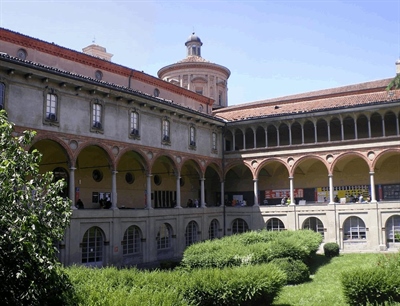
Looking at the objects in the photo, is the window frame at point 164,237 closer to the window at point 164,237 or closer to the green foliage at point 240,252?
the window at point 164,237

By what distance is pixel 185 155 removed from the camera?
3406cm

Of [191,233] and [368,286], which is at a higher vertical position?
[191,233]

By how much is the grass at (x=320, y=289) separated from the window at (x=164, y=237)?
10.8 m

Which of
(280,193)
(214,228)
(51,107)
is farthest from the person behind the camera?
(280,193)

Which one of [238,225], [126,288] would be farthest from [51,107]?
[238,225]

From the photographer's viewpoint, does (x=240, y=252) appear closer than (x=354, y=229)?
Yes

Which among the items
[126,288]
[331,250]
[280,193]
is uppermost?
[280,193]

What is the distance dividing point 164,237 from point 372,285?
20073 mm

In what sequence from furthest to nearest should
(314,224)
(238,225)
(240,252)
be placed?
(238,225) < (314,224) < (240,252)

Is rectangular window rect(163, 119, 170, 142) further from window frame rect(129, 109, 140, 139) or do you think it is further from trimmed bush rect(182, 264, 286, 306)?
trimmed bush rect(182, 264, 286, 306)

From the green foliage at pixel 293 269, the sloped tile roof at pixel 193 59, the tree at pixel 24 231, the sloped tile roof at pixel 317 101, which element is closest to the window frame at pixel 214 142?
the sloped tile roof at pixel 317 101

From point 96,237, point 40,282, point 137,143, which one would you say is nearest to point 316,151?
point 137,143

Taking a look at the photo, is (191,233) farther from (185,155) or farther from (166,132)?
(166,132)

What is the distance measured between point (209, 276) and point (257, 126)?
2521 centimetres
